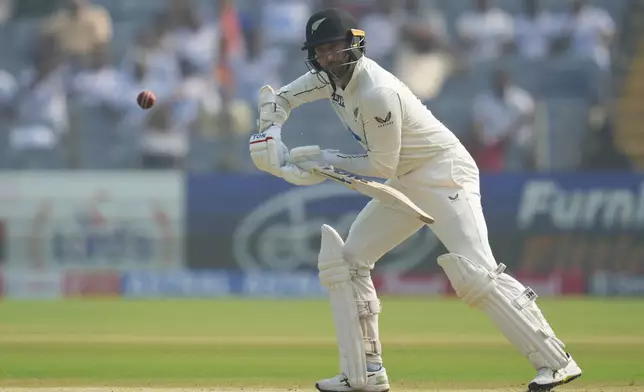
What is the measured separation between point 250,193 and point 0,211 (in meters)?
2.90

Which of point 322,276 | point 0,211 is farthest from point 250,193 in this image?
point 322,276

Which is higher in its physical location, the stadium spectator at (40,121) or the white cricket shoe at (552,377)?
the stadium spectator at (40,121)

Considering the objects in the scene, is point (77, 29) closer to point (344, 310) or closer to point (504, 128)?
point (504, 128)

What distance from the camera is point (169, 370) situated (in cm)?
627

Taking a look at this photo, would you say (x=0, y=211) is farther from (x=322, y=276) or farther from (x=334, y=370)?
(x=322, y=276)

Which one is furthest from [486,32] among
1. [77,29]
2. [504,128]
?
[77,29]

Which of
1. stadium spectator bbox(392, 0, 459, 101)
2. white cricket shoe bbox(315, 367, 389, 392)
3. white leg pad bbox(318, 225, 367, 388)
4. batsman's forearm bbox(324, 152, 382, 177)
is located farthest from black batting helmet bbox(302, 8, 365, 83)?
stadium spectator bbox(392, 0, 459, 101)

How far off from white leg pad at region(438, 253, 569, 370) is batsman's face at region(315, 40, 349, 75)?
91 centimetres

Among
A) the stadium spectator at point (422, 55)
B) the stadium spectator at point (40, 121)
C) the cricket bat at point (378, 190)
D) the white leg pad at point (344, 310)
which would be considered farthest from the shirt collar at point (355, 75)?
the stadium spectator at point (40, 121)

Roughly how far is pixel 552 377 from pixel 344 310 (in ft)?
3.00

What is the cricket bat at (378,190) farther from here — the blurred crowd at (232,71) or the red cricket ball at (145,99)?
the blurred crowd at (232,71)

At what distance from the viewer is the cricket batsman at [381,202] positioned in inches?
181

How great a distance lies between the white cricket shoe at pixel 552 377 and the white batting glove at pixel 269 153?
1373 mm

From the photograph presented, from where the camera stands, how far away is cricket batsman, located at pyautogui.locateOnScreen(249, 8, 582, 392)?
4.59 meters
